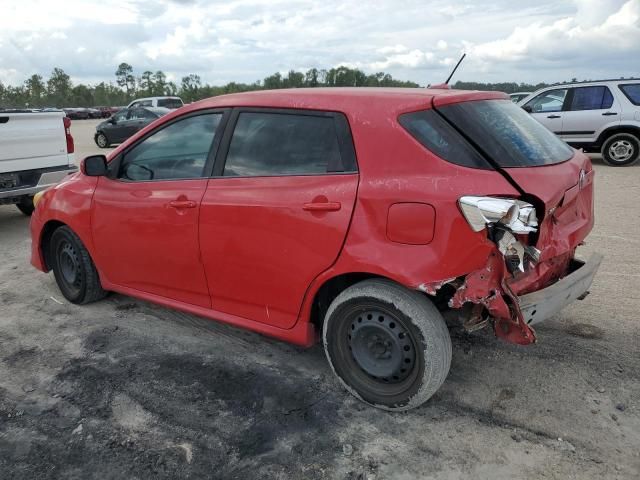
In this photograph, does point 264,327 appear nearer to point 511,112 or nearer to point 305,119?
point 305,119

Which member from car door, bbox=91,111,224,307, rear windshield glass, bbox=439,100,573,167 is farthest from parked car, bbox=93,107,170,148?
rear windshield glass, bbox=439,100,573,167

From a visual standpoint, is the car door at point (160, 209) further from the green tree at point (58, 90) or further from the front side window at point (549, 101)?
the green tree at point (58, 90)

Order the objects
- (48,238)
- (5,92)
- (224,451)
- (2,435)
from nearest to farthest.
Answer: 1. (224,451)
2. (2,435)
3. (48,238)
4. (5,92)

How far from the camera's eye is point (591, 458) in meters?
2.42

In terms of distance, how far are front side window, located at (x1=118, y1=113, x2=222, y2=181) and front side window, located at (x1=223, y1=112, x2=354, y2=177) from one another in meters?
0.24

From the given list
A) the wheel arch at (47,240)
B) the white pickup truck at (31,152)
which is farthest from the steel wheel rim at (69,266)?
the white pickup truck at (31,152)

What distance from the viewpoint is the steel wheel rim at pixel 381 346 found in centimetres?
272

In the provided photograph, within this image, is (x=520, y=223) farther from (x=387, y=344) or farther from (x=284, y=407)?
(x=284, y=407)

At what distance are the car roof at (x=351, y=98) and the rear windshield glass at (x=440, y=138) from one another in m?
0.08

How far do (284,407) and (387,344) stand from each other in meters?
0.68

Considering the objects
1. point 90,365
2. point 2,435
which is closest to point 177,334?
point 90,365

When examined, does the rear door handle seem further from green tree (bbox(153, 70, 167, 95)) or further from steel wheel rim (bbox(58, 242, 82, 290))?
green tree (bbox(153, 70, 167, 95))

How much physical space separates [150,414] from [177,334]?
1.01 meters

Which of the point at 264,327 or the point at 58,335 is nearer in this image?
the point at 264,327
